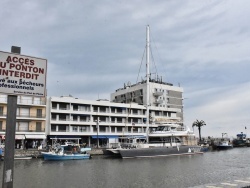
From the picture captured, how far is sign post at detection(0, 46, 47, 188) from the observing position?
570cm

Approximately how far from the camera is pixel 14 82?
597 cm

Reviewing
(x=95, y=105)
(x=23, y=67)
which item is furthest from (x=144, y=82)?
(x=23, y=67)

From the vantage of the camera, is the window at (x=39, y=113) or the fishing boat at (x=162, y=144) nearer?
the fishing boat at (x=162, y=144)

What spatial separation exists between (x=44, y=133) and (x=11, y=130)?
65.9 metres

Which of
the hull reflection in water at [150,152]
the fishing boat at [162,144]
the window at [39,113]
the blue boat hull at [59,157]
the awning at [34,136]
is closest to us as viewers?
the blue boat hull at [59,157]

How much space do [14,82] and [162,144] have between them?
178 ft

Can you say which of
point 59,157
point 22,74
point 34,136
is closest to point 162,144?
point 59,157

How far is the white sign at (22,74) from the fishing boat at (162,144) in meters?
45.1

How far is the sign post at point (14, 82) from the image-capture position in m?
5.70

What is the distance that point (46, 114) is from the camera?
232ft

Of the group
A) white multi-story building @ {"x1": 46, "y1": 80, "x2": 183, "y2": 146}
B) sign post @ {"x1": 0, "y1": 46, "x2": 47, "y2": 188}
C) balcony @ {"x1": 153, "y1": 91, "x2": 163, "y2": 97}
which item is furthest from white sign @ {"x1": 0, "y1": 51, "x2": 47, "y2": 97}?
balcony @ {"x1": 153, "y1": 91, "x2": 163, "y2": 97}

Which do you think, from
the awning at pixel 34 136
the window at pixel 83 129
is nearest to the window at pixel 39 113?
the awning at pixel 34 136

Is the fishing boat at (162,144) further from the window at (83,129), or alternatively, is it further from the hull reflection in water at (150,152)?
the window at (83,129)

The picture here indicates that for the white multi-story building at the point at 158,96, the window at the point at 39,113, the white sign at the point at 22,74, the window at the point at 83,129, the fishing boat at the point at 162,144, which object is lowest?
the fishing boat at the point at 162,144
